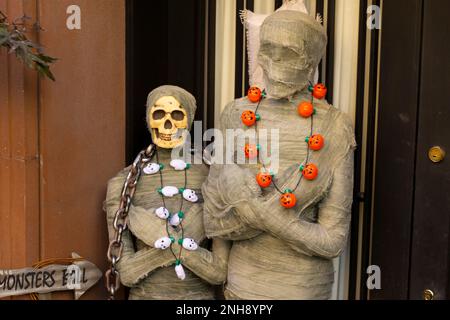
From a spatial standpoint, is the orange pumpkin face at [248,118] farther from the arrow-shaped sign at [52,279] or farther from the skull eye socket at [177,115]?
the arrow-shaped sign at [52,279]

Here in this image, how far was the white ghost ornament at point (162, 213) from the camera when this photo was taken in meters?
2.69

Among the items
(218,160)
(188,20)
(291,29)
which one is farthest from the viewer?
(188,20)

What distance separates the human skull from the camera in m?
2.73

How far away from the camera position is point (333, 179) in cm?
252

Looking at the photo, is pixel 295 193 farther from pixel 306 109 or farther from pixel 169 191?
pixel 169 191

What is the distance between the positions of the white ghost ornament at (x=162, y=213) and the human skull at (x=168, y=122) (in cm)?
26

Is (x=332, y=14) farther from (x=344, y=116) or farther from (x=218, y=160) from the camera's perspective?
(x=218, y=160)

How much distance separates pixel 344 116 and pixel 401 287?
2.44 feet

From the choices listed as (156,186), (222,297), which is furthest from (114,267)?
(222,297)

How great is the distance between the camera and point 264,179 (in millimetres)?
2492

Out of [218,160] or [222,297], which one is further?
[222,297]

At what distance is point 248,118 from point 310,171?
317 millimetres

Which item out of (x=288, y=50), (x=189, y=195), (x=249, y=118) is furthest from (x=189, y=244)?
(x=288, y=50)

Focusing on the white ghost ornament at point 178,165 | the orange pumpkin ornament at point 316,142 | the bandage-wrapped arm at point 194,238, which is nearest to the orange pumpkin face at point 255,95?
the orange pumpkin ornament at point 316,142
